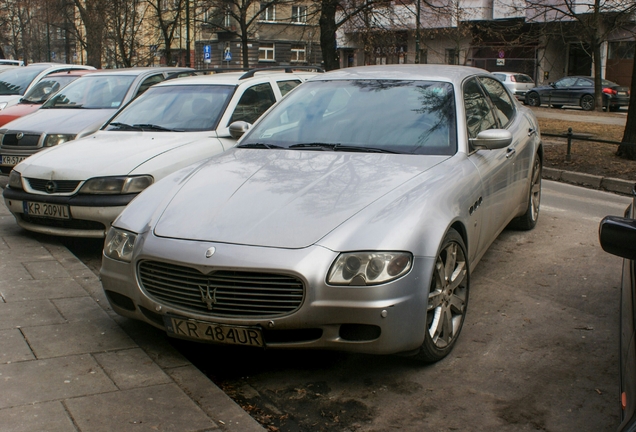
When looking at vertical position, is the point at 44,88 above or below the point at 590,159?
above

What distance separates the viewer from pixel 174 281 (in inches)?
151

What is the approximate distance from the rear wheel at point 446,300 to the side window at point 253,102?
3.99 m

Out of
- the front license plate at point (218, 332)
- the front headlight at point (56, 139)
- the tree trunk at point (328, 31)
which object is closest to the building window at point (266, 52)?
the tree trunk at point (328, 31)

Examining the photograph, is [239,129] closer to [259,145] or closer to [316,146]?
[259,145]

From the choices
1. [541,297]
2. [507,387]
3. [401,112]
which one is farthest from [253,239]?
[541,297]

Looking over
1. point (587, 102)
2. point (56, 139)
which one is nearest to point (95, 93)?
point (56, 139)

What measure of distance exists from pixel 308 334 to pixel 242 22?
1009 inches

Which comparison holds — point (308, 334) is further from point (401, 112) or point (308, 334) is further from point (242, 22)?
point (242, 22)

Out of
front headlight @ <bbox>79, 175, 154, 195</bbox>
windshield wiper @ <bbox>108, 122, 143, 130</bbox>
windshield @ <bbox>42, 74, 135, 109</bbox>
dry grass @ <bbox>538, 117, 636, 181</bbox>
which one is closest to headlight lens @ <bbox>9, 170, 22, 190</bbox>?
front headlight @ <bbox>79, 175, 154, 195</bbox>

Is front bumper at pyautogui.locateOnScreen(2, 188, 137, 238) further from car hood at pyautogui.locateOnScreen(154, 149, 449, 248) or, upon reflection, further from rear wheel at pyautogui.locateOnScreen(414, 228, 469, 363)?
rear wheel at pyautogui.locateOnScreen(414, 228, 469, 363)

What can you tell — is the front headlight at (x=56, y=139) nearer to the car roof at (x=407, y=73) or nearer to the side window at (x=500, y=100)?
the car roof at (x=407, y=73)

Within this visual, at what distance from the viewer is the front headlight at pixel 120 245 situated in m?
4.10

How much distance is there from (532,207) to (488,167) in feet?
7.42

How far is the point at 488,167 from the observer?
17.0ft
